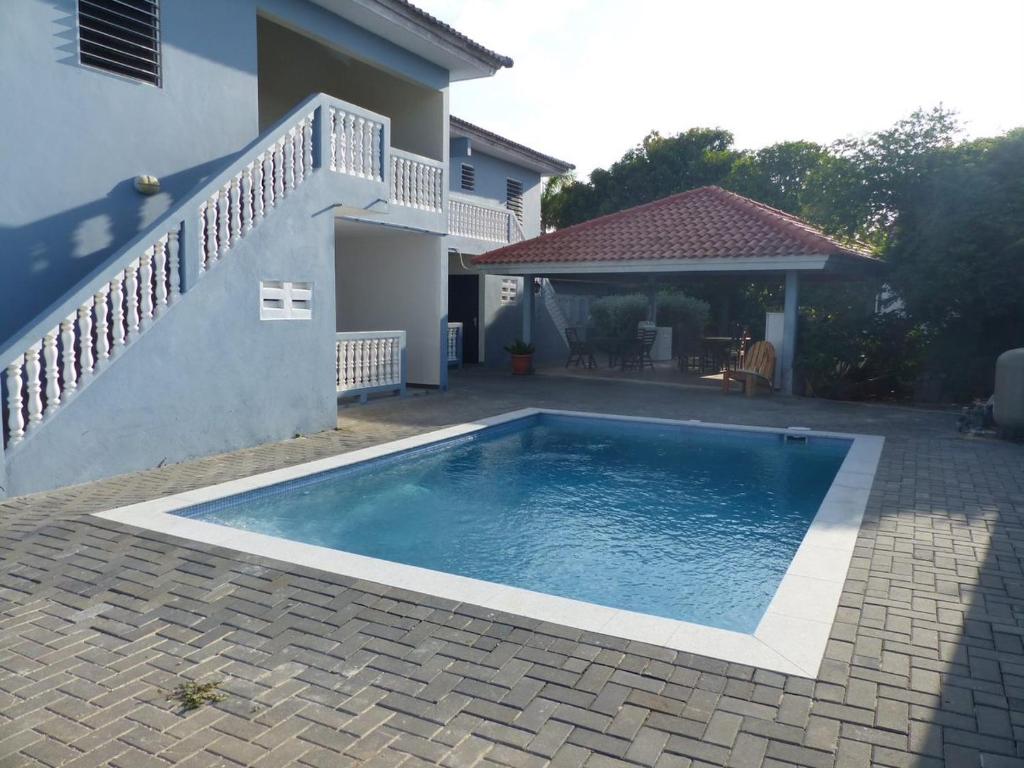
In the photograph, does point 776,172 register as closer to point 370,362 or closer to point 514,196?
point 514,196

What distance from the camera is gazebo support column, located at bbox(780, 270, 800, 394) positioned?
49.5 feet

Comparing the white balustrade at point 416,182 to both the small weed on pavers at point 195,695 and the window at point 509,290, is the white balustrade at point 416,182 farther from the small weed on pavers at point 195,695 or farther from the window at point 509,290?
the small weed on pavers at point 195,695

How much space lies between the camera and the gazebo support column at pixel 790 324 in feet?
49.5

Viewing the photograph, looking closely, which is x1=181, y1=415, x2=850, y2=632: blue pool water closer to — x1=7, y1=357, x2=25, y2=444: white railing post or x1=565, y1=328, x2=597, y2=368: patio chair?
x1=7, y1=357, x2=25, y2=444: white railing post

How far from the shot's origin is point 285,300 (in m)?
9.80

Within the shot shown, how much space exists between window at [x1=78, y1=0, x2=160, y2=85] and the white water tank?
11.9 meters

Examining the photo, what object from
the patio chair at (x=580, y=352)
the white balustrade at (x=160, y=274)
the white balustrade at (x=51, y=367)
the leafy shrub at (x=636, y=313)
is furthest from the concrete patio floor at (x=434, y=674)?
the leafy shrub at (x=636, y=313)

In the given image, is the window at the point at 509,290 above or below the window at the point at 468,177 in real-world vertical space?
below

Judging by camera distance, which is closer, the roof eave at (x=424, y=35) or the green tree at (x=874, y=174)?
the roof eave at (x=424, y=35)

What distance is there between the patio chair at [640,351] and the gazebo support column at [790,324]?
191 inches

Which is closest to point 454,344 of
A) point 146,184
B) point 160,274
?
point 146,184

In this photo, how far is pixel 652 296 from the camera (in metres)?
21.6

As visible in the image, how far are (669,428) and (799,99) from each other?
18.2 feet

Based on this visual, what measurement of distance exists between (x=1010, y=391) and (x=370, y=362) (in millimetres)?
9795
